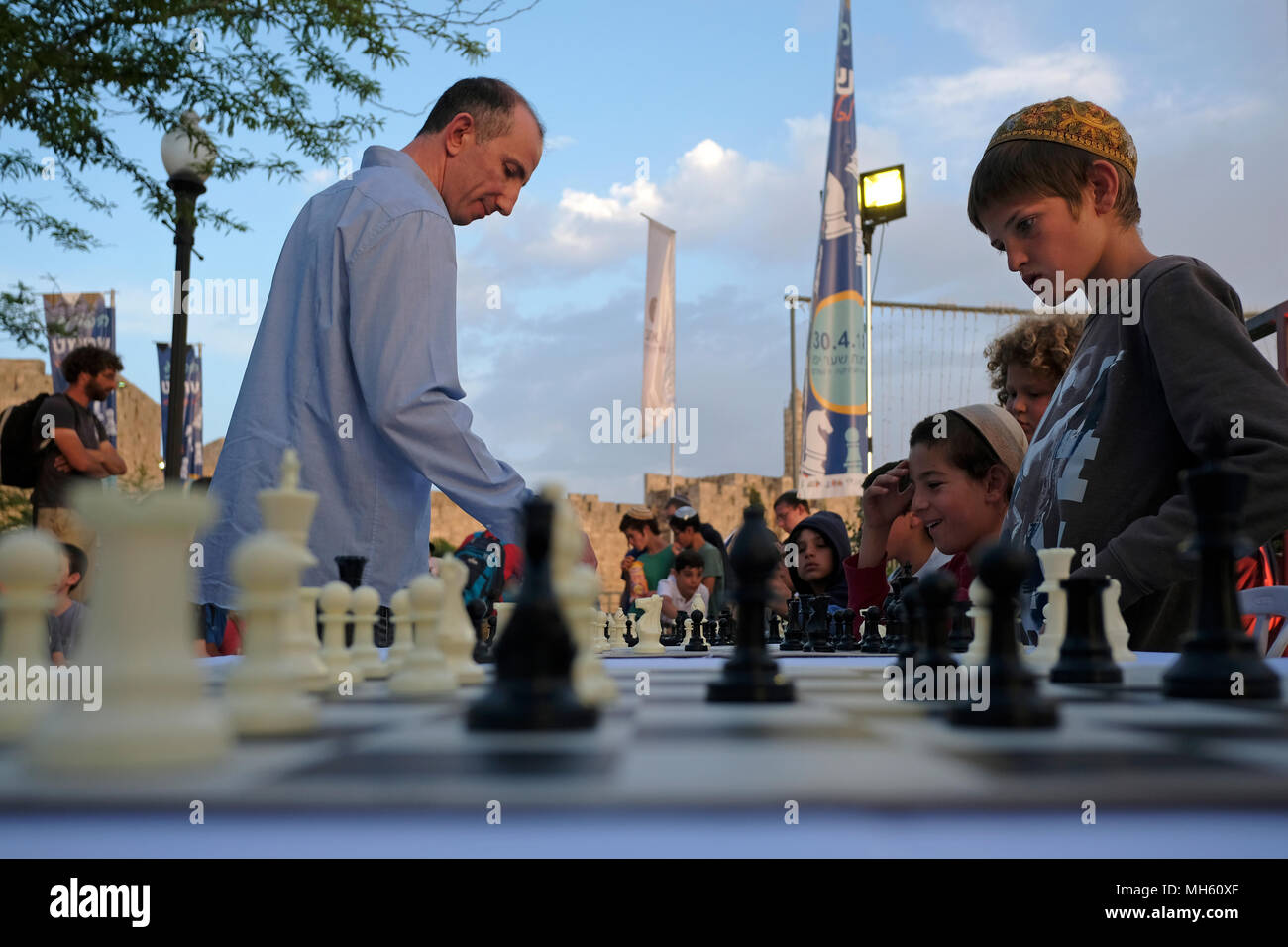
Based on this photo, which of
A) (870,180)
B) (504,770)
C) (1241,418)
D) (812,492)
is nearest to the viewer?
(504,770)

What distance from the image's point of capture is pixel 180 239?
4.79 meters

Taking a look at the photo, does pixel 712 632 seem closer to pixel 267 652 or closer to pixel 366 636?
pixel 366 636

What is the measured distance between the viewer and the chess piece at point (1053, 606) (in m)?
1.52

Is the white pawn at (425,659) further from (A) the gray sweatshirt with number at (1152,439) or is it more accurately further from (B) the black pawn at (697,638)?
(B) the black pawn at (697,638)

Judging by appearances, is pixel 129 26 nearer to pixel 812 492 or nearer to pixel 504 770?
pixel 504 770

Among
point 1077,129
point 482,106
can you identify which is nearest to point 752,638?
point 1077,129

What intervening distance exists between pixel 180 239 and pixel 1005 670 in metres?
5.01

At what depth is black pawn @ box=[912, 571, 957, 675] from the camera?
1.06 meters

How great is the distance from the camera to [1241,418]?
156 cm

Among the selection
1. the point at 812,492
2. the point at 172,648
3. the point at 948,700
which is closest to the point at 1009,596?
the point at 948,700

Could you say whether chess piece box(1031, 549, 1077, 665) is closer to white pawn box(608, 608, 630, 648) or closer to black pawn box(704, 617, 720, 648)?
black pawn box(704, 617, 720, 648)

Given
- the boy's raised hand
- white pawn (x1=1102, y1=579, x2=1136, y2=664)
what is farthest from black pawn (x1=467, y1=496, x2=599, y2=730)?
the boy's raised hand

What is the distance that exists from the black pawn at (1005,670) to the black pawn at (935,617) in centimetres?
15
